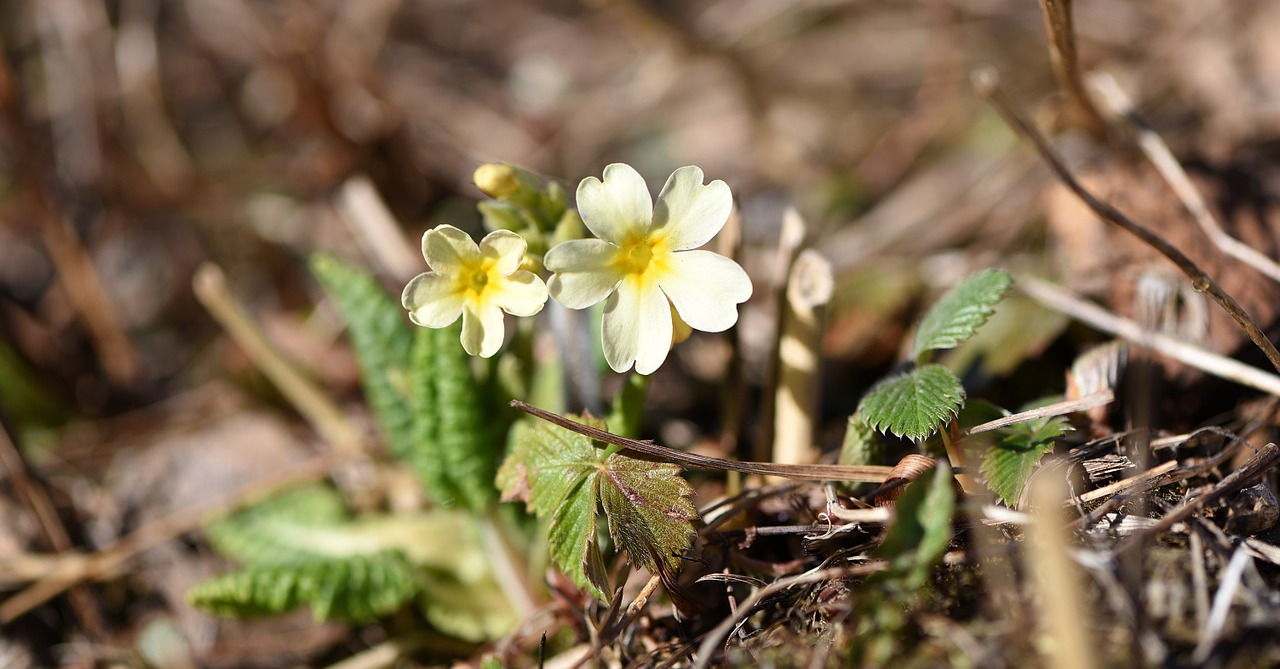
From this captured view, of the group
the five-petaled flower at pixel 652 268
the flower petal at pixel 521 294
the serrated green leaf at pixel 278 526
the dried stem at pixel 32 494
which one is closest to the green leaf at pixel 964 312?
→ the five-petaled flower at pixel 652 268

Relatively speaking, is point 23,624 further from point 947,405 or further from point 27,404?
point 947,405

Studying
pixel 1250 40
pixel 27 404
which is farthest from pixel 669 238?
pixel 1250 40

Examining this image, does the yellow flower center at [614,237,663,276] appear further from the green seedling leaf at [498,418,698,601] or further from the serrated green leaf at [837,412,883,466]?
the serrated green leaf at [837,412,883,466]

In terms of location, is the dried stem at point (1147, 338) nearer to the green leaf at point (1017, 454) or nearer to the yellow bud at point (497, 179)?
the green leaf at point (1017, 454)

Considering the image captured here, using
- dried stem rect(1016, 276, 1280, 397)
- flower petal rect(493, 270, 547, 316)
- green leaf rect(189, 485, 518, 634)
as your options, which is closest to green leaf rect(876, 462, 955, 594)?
flower petal rect(493, 270, 547, 316)

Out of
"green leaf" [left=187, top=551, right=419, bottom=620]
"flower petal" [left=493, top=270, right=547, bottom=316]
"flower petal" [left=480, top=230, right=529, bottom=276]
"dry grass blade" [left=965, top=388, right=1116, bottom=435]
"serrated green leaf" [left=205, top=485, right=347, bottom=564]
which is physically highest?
"flower petal" [left=480, top=230, right=529, bottom=276]

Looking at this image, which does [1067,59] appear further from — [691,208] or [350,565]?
[350,565]
